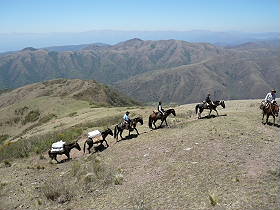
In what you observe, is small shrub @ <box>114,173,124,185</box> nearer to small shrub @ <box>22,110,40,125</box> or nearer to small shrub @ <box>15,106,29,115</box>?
small shrub @ <box>22,110,40,125</box>

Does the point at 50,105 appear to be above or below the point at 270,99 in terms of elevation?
below

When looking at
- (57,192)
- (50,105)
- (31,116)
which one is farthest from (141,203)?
(50,105)

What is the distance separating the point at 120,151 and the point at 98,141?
3.11 meters

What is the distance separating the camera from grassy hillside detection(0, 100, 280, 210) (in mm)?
14812

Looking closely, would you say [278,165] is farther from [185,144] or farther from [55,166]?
[55,166]

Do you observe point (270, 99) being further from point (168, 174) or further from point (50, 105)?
point (50, 105)

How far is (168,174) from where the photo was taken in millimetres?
17828

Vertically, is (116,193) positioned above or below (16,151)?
above

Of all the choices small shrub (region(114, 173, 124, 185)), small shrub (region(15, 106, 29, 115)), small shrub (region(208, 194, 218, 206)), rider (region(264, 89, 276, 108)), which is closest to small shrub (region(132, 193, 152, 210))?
small shrub (region(114, 173, 124, 185))

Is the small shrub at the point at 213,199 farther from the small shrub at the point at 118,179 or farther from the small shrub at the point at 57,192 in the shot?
the small shrub at the point at 57,192

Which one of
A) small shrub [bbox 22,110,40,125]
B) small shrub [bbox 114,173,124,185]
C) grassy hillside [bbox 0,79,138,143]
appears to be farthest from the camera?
small shrub [bbox 22,110,40,125]

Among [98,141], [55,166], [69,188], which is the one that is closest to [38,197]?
[69,188]

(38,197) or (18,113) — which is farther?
(18,113)

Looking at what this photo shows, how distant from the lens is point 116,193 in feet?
55.1
